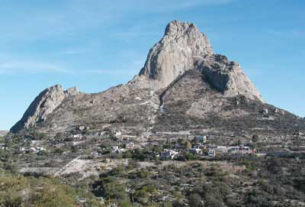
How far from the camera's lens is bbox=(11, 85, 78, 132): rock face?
114062 mm

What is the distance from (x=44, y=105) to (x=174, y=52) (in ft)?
123

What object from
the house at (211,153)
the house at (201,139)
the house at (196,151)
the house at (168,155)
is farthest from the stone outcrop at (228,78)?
the house at (168,155)

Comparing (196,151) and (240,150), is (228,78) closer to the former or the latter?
(240,150)

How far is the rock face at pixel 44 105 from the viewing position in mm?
114062

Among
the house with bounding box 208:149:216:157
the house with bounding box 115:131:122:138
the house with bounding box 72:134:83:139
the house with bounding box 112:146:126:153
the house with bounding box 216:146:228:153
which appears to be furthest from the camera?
the house with bounding box 72:134:83:139

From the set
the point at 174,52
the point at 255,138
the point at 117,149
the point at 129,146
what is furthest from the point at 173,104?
the point at 117,149

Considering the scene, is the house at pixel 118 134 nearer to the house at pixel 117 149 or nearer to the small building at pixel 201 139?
the house at pixel 117 149

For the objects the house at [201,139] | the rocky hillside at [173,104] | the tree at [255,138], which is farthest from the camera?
the rocky hillside at [173,104]

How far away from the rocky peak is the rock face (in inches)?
864

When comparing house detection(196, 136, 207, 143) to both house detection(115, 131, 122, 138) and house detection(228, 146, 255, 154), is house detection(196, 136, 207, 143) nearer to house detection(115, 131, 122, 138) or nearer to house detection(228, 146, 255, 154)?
house detection(228, 146, 255, 154)

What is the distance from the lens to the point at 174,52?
128 metres

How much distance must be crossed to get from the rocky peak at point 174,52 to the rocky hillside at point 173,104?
261 millimetres

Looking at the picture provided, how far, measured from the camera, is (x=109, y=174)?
56.8 m

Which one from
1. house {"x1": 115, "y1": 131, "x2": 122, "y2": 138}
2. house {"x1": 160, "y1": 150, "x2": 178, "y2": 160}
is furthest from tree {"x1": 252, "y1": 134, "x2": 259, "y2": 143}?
house {"x1": 115, "y1": 131, "x2": 122, "y2": 138}
